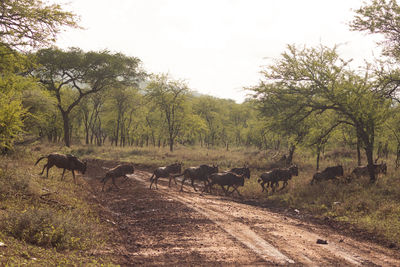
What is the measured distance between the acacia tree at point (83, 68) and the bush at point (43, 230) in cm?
3060

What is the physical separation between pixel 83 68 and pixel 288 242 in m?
33.6

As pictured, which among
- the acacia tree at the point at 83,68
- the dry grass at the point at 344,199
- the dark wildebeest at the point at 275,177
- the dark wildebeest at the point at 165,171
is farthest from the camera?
the acacia tree at the point at 83,68

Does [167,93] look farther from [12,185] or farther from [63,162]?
[12,185]

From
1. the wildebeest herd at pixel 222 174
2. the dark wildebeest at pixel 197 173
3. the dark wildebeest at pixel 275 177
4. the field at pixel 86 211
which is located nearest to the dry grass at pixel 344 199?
the field at pixel 86 211

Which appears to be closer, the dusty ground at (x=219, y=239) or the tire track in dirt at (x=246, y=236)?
the dusty ground at (x=219, y=239)

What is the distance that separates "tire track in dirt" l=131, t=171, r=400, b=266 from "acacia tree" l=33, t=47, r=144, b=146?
2857cm

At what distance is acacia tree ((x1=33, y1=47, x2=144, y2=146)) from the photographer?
3316 centimetres

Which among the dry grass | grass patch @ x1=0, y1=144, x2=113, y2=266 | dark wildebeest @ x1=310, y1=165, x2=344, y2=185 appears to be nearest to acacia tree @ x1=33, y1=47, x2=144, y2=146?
the dry grass

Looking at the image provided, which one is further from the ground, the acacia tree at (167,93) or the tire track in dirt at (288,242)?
the acacia tree at (167,93)

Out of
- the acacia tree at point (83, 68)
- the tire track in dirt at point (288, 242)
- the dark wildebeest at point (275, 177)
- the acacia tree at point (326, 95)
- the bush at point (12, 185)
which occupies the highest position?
the acacia tree at point (83, 68)

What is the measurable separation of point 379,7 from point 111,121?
181 ft

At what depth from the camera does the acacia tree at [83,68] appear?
33.2m

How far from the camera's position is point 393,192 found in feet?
42.3

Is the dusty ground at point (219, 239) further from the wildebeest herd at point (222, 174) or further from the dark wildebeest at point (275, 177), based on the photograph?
the dark wildebeest at point (275, 177)
